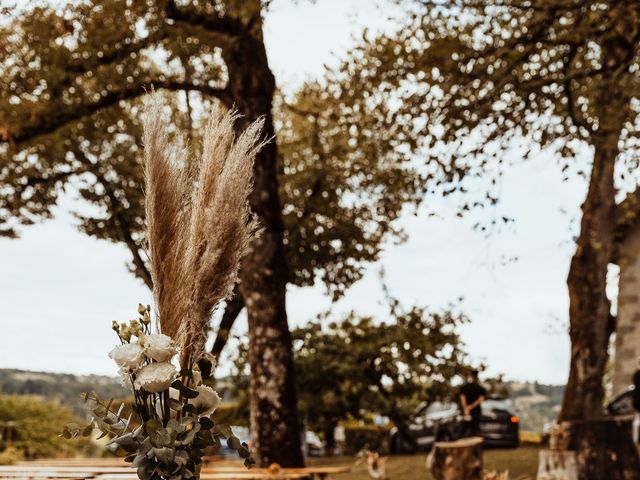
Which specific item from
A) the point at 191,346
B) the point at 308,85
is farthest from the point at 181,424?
the point at 308,85

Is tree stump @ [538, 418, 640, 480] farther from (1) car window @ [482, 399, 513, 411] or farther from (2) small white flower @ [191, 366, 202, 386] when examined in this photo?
(2) small white flower @ [191, 366, 202, 386]

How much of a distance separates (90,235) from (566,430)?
453 inches

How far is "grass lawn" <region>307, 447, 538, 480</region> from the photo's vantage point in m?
15.6

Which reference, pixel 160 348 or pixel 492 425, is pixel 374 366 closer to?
pixel 492 425

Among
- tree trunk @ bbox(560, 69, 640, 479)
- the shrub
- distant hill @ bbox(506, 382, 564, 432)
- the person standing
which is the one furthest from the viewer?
the shrub

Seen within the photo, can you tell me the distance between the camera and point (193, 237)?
3.29 meters

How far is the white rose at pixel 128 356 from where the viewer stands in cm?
331

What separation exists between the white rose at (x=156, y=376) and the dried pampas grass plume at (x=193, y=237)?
0.10 meters

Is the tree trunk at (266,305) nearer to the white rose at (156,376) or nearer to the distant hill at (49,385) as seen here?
the white rose at (156,376)

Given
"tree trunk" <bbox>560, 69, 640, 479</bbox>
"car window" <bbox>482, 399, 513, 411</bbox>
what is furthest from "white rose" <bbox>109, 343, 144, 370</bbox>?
"car window" <bbox>482, 399, 513, 411</bbox>

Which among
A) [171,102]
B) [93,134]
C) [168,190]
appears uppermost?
[171,102]

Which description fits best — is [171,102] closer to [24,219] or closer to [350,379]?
[24,219]

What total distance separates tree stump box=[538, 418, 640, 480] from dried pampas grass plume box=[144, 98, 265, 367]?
11.5 meters

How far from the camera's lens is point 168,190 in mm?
3371
